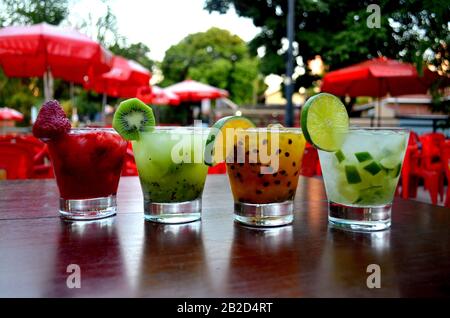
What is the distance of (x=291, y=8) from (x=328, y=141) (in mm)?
5383

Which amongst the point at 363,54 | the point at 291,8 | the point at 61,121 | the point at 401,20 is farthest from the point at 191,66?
the point at 61,121

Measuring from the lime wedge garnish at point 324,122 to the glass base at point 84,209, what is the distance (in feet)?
1.57

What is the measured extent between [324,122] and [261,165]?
0.16 metres

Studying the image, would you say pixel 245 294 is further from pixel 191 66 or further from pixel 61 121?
pixel 191 66

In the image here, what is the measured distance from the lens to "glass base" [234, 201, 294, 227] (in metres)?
0.87

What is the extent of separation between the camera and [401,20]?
2.95 metres

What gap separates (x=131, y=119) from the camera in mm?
900

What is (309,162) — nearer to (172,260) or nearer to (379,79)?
(172,260)

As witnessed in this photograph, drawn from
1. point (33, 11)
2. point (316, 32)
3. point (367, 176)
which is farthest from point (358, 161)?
point (316, 32)

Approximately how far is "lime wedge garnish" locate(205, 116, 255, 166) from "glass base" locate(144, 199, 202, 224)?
0.11 metres

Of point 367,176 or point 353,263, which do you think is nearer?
point 353,263

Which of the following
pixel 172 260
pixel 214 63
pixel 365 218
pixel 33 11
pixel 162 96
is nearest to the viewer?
pixel 172 260

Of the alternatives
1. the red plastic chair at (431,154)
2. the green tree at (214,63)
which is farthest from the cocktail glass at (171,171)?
the green tree at (214,63)

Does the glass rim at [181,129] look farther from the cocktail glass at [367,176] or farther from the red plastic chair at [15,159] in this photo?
the red plastic chair at [15,159]
